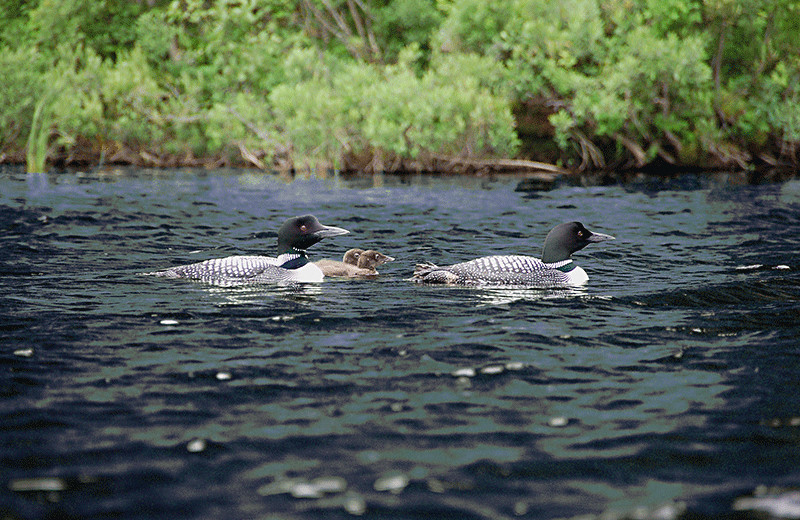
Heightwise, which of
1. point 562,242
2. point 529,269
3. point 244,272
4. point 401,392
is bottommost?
point 401,392

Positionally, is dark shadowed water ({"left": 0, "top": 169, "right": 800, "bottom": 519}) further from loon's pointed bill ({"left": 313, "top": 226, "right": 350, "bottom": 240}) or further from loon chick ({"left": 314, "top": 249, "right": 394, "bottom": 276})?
loon's pointed bill ({"left": 313, "top": 226, "right": 350, "bottom": 240})

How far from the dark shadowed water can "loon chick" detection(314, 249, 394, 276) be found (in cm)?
21

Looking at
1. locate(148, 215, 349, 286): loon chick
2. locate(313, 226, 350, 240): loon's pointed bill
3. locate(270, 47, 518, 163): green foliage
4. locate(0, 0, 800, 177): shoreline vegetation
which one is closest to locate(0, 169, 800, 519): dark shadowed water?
locate(148, 215, 349, 286): loon chick

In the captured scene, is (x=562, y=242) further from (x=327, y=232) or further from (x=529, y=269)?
(x=327, y=232)

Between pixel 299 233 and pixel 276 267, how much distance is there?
1.49 ft

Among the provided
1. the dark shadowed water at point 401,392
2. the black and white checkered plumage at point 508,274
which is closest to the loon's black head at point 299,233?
the dark shadowed water at point 401,392

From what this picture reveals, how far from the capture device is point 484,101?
989 inches

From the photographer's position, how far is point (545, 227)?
14938 mm

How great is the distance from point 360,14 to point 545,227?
1079 inches

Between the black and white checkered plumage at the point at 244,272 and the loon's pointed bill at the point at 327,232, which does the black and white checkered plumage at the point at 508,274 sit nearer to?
the loon's pointed bill at the point at 327,232

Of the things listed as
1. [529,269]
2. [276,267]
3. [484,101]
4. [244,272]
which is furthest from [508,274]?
[484,101]

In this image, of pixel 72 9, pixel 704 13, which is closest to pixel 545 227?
pixel 704 13

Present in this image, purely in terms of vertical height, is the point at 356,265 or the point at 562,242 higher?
the point at 562,242

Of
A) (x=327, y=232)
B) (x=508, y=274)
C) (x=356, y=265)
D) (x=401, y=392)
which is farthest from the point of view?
(x=356, y=265)
